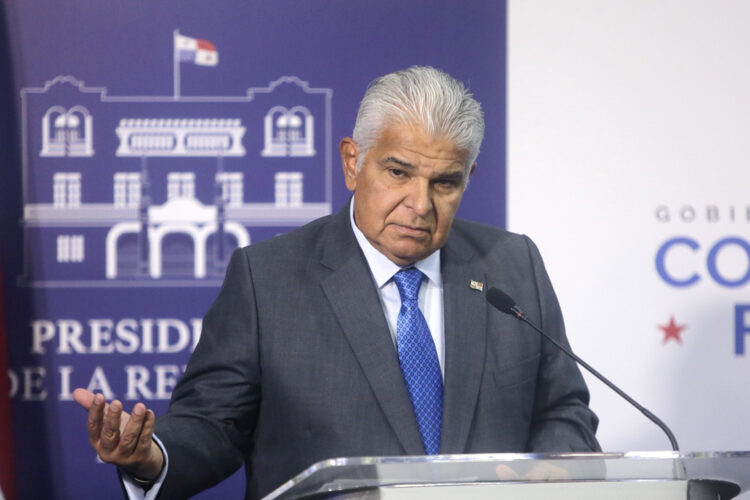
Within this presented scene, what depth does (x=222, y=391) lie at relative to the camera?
6.34ft

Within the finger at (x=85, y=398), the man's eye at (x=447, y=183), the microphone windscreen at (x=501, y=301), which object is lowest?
the finger at (x=85, y=398)

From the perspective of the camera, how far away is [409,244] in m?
1.99

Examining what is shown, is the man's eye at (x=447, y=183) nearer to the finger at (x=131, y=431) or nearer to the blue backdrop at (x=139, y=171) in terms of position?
the finger at (x=131, y=431)

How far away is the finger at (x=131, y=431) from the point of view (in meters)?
1.50

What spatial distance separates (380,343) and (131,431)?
0.61 metres

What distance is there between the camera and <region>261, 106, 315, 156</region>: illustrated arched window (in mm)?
3090

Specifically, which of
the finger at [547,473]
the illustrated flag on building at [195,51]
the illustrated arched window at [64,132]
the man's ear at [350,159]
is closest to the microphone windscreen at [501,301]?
the man's ear at [350,159]

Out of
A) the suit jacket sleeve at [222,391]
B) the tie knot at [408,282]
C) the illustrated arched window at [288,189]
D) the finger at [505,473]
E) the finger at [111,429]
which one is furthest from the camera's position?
the illustrated arched window at [288,189]

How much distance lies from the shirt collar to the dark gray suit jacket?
23 mm

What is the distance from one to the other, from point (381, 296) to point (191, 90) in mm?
1318

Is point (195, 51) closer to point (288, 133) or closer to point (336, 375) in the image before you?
point (288, 133)

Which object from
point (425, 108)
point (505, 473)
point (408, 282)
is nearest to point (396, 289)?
point (408, 282)

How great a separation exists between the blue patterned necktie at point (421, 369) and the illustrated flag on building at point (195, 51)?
1.36 m

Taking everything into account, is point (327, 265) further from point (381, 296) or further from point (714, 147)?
point (714, 147)
